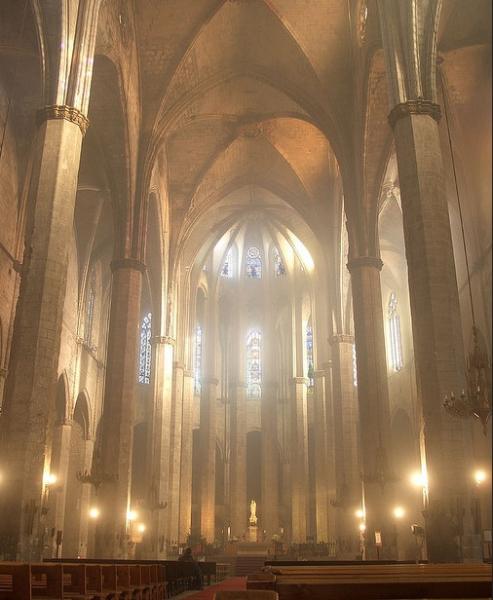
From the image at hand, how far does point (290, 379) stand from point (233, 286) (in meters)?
6.47

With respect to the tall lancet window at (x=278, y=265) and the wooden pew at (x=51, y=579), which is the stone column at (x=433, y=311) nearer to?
the wooden pew at (x=51, y=579)

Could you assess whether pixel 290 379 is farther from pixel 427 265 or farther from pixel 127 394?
pixel 427 265

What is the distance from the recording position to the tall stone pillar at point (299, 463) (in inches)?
1196

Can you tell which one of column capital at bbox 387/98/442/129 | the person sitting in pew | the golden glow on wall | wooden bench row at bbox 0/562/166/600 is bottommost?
the person sitting in pew

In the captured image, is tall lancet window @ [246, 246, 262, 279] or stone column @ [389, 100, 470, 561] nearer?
stone column @ [389, 100, 470, 561]

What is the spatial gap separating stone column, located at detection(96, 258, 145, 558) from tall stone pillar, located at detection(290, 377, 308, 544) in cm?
1483

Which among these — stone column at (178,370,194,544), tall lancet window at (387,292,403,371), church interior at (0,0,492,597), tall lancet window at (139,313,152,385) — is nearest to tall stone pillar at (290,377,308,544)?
church interior at (0,0,492,597)

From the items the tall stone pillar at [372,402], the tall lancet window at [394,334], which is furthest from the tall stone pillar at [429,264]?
the tall lancet window at [394,334]

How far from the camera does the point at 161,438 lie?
24875 millimetres

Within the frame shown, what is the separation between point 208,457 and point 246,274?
10.6 meters

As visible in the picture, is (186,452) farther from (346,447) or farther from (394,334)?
(394,334)

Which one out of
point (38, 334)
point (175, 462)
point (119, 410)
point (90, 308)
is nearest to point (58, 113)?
point (38, 334)

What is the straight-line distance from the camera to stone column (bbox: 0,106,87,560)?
9.86m

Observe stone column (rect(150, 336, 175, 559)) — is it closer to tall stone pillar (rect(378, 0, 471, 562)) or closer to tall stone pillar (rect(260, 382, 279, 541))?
tall stone pillar (rect(260, 382, 279, 541))
